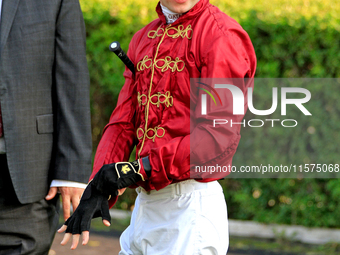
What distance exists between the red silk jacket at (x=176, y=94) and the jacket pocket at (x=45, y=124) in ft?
1.63

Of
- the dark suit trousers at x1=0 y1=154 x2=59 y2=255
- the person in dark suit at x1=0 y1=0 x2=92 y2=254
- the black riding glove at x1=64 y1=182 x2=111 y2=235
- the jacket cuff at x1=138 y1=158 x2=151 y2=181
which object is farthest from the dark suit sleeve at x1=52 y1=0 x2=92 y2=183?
the jacket cuff at x1=138 y1=158 x2=151 y2=181

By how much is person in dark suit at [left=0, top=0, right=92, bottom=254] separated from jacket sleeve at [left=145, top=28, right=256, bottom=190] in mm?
812

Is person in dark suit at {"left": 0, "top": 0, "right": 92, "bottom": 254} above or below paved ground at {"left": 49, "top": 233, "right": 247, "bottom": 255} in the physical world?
above

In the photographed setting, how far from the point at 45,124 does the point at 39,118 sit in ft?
0.16

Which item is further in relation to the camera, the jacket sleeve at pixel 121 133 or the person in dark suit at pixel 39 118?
the person in dark suit at pixel 39 118

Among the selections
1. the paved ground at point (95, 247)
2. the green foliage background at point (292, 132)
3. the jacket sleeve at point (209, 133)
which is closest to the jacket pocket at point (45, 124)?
the jacket sleeve at point (209, 133)

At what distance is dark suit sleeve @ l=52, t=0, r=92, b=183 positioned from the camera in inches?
98.2

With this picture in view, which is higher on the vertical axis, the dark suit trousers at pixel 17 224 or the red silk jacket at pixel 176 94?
the red silk jacket at pixel 176 94

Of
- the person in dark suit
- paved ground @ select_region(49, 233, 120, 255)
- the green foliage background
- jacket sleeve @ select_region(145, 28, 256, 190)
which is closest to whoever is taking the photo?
jacket sleeve @ select_region(145, 28, 256, 190)

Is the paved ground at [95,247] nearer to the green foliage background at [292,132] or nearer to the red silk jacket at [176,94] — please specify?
the green foliage background at [292,132]

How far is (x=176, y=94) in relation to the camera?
194 cm

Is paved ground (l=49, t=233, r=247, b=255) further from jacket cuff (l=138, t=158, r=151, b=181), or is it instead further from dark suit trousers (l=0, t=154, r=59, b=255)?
jacket cuff (l=138, t=158, r=151, b=181)

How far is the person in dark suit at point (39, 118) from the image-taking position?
2395 mm

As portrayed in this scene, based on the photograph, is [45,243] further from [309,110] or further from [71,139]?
[309,110]
